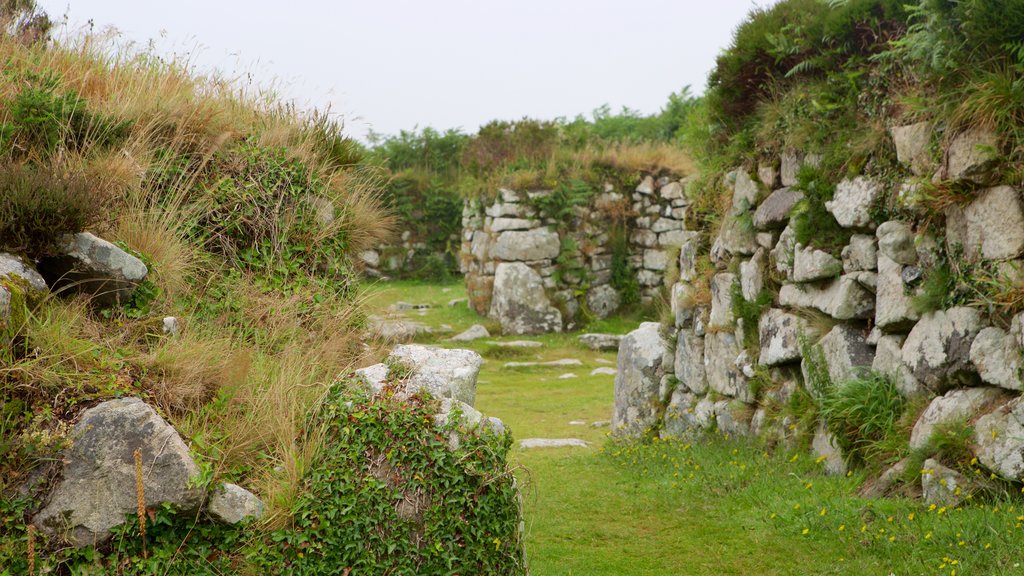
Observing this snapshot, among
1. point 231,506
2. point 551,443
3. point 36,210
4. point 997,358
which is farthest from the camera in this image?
point 551,443

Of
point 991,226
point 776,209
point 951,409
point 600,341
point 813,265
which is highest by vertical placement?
point 776,209

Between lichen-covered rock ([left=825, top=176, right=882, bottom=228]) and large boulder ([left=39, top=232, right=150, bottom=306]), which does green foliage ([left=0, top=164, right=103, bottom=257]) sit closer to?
large boulder ([left=39, top=232, right=150, bottom=306])

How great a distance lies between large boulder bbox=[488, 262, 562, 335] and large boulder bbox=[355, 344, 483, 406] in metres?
11.8

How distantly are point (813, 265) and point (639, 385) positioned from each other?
361 cm

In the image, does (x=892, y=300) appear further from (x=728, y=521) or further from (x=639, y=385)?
(x=639, y=385)

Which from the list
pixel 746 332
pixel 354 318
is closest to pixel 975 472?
pixel 746 332

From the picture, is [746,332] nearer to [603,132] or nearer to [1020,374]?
[1020,374]

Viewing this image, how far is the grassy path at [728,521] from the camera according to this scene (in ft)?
18.0

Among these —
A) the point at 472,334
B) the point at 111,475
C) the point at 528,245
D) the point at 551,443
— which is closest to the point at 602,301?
the point at 528,245

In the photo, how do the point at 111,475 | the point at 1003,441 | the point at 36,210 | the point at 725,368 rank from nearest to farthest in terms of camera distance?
the point at 111,475 < the point at 36,210 < the point at 1003,441 < the point at 725,368

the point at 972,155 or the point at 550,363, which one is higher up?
the point at 972,155

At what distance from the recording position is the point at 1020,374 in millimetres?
5777

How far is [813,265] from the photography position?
797cm

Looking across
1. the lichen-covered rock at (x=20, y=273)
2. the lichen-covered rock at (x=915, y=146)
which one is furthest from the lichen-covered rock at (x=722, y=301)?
the lichen-covered rock at (x=20, y=273)
